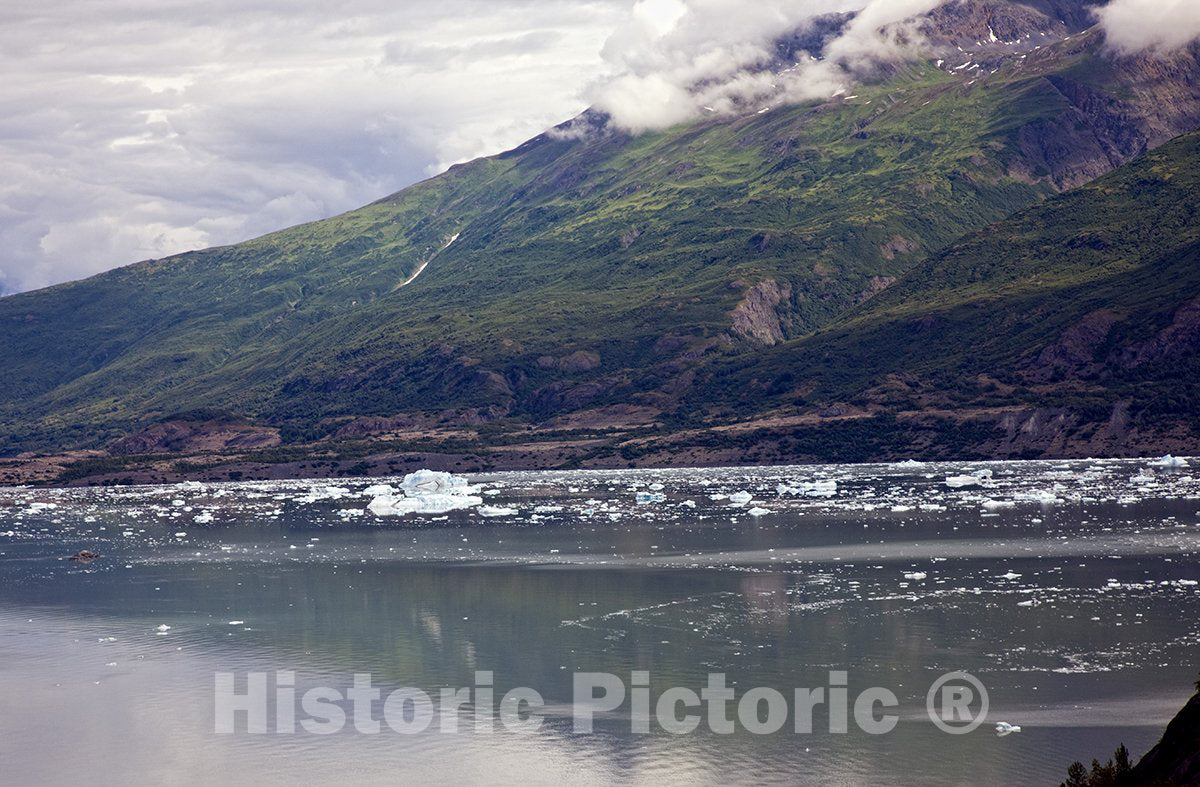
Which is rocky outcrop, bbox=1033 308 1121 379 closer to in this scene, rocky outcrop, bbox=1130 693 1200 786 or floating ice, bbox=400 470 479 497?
floating ice, bbox=400 470 479 497

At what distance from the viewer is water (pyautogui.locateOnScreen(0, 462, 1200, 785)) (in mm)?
37969

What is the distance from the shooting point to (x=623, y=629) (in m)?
55.2

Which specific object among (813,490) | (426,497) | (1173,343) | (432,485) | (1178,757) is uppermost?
(1173,343)

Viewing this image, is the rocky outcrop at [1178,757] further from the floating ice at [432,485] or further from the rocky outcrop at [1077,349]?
the rocky outcrop at [1077,349]

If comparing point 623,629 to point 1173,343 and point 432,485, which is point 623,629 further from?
point 1173,343

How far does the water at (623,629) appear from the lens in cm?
3797

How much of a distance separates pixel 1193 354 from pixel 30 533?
135936 millimetres

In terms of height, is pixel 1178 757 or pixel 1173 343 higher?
pixel 1173 343

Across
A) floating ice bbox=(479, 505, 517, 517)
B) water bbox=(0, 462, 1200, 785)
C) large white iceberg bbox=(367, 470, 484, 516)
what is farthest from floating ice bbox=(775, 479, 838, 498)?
large white iceberg bbox=(367, 470, 484, 516)

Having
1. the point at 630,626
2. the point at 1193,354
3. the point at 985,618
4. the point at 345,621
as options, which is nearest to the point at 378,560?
the point at 345,621

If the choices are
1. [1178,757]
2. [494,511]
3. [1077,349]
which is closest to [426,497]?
[494,511]

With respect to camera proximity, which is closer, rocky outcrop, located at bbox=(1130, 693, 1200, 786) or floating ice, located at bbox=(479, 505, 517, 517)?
rocky outcrop, located at bbox=(1130, 693, 1200, 786)

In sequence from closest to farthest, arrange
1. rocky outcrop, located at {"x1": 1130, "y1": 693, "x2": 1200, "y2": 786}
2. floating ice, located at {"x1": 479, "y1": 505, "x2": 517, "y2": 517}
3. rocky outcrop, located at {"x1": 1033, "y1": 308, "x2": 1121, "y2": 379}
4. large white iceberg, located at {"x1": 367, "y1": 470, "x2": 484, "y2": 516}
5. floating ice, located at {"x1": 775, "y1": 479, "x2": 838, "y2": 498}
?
1. rocky outcrop, located at {"x1": 1130, "y1": 693, "x2": 1200, "y2": 786}
2. floating ice, located at {"x1": 479, "y1": 505, "x2": 517, "y2": 517}
3. floating ice, located at {"x1": 775, "y1": 479, "x2": 838, "y2": 498}
4. large white iceberg, located at {"x1": 367, "y1": 470, "x2": 484, "y2": 516}
5. rocky outcrop, located at {"x1": 1033, "y1": 308, "x2": 1121, "y2": 379}

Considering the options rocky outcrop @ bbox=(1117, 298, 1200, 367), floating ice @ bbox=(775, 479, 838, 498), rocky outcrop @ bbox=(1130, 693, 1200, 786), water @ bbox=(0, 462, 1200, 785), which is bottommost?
water @ bbox=(0, 462, 1200, 785)
